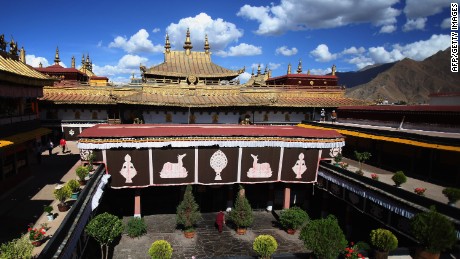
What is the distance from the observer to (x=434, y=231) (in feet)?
33.3

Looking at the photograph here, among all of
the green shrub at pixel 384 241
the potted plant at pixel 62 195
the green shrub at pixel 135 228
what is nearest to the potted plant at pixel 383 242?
the green shrub at pixel 384 241

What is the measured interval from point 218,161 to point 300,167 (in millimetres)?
6000

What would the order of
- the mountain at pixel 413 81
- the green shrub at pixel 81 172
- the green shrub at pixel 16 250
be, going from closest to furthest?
the green shrub at pixel 16 250 → the green shrub at pixel 81 172 → the mountain at pixel 413 81

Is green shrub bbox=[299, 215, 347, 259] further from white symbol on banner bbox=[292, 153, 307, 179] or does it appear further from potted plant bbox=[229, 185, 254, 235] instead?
white symbol on banner bbox=[292, 153, 307, 179]

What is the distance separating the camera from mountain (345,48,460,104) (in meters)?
144

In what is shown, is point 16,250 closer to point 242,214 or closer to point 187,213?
point 187,213

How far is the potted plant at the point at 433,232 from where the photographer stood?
9.89 m

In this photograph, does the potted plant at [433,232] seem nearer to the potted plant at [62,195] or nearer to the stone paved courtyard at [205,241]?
the stone paved courtyard at [205,241]

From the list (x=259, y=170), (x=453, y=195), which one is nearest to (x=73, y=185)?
(x=259, y=170)

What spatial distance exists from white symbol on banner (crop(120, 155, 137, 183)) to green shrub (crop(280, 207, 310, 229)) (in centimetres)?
1038

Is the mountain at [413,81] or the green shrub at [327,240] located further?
the mountain at [413,81]

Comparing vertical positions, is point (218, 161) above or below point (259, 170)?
above

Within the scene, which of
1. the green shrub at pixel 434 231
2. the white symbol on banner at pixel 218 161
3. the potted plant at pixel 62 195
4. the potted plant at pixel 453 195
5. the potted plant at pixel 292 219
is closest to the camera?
the green shrub at pixel 434 231

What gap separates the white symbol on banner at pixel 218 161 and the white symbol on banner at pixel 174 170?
1.93 metres
